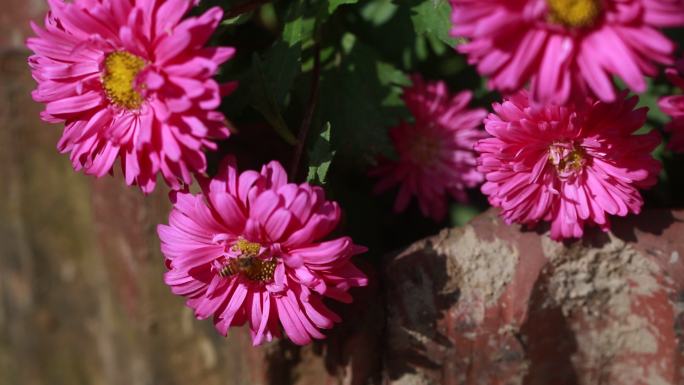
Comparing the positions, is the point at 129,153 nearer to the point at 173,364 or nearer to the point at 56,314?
the point at 173,364

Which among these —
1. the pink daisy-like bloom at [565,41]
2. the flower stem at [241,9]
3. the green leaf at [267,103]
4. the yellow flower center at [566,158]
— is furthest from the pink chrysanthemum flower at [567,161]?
the flower stem at [241,9]

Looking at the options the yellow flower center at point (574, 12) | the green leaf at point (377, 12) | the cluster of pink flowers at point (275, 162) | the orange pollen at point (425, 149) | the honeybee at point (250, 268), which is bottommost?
the honeybee at point (250, 268)

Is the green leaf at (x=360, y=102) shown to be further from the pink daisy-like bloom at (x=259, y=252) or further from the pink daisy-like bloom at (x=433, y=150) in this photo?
the pink daisy-like bloom at (x=259, y=252)

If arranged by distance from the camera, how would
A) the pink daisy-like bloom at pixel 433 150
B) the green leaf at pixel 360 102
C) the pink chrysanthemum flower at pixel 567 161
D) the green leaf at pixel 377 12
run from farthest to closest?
the green leaf at pixel 377 12 → the pink daisy-like bloom at pixel 433 150 → the green leaf at pixel 360 102 → the pink chrysanthemum flower at pixel 567 161

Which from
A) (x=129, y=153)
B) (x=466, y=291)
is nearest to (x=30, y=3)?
(x=129, y=153)

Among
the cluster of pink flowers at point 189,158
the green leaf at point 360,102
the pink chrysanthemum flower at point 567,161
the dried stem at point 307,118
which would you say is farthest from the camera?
the green leaf at point 360,102

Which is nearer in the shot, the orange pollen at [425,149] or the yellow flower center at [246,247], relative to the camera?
the yellow flower center at [246,247]

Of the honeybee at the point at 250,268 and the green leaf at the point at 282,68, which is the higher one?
the green leaf at the point at 282,68
